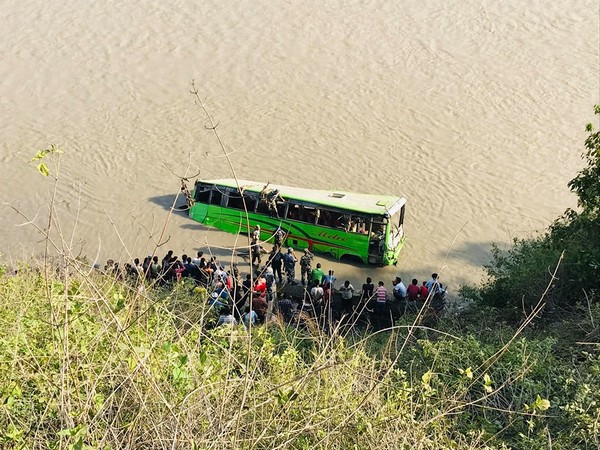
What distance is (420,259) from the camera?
16594mm

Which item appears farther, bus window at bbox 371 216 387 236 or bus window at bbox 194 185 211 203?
bus window at bbox 194 185 211 203

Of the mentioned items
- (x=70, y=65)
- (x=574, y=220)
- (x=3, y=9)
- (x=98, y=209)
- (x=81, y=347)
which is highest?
(x=3, y=9)

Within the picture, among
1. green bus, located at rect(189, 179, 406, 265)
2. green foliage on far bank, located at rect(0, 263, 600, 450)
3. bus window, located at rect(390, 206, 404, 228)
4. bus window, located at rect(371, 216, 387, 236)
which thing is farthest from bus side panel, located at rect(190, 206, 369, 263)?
green foliage on far bank, located at rect(0, 263, 600, 450)

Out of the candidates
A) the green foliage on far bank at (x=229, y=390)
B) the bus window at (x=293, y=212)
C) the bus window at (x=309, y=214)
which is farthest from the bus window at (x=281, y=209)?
the green foliage on far bank at (x=229, y=390)

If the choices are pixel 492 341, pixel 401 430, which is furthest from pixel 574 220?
pixel 401 430

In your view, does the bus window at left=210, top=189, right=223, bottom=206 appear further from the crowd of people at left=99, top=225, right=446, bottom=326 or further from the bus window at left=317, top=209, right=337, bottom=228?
the bus window at left=317, top=209, right=337, bottom=228

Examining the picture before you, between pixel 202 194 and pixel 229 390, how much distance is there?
11821mm

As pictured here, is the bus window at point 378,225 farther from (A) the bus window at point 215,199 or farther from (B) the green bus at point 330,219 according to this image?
(A) the bus window at point 215,199

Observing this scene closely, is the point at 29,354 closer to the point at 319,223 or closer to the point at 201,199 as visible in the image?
the point at 319,223

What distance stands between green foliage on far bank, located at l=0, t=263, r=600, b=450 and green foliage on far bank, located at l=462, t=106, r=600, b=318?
7.62 ft

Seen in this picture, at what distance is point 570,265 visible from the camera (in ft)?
36.9

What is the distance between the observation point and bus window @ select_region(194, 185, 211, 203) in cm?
1738

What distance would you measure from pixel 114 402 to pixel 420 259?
11216mm

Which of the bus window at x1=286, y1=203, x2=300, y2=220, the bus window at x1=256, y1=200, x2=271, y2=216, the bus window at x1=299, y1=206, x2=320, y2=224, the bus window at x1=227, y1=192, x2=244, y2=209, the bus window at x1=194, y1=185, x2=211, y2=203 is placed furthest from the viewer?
the bus window at x1=194, y1=185, x2=211, y2=203
